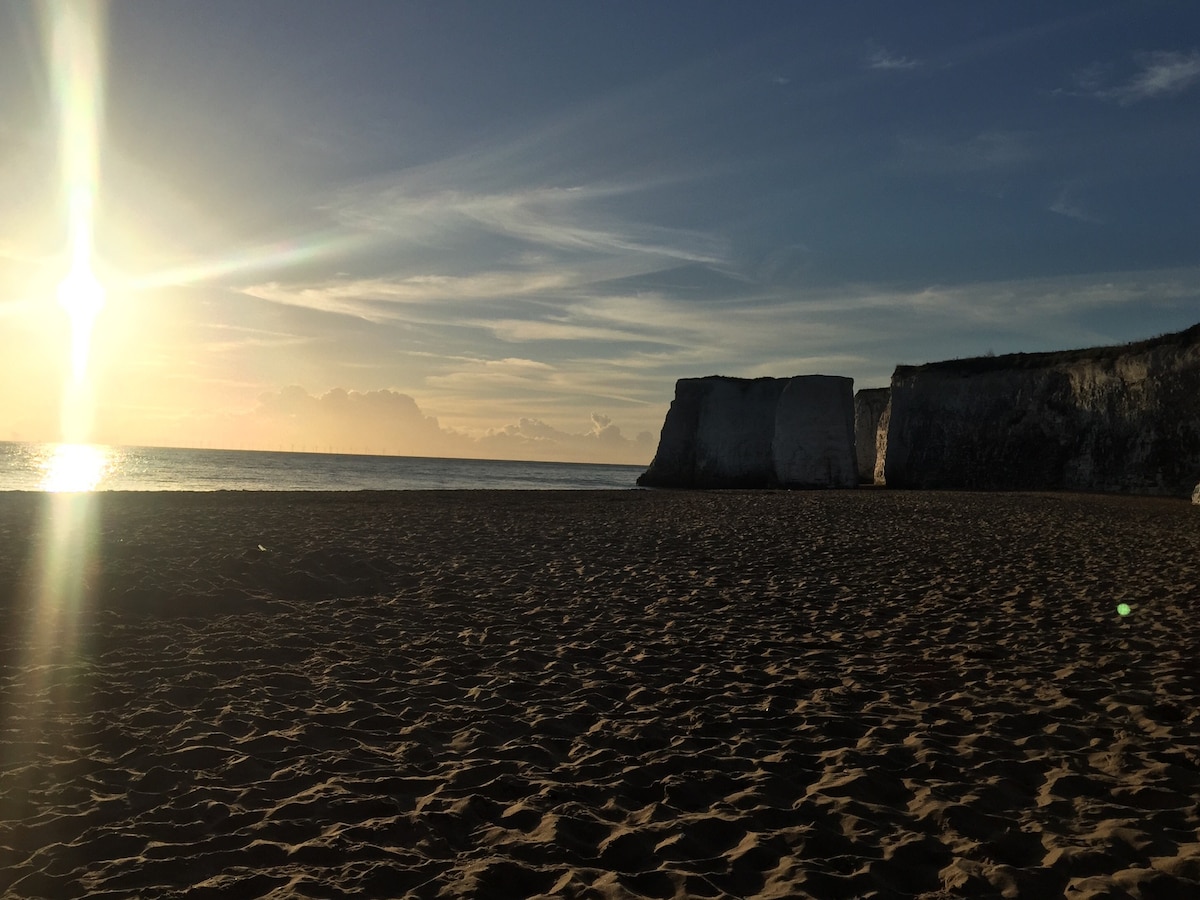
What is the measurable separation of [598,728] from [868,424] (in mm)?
49484

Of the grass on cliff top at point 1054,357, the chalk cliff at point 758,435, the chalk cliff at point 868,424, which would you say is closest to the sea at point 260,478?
the chalk cliff at point 758,435

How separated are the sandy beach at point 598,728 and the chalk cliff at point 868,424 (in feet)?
131

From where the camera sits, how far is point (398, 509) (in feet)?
68.1

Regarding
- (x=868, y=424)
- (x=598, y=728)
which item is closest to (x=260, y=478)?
(x=868, y=424)

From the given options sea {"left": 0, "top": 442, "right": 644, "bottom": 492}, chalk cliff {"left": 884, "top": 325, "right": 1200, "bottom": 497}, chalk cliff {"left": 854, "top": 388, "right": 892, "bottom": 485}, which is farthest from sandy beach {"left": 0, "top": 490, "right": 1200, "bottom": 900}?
chalk cliff {"left": 854, "top": 388, "right": 892, "bottom": 485}

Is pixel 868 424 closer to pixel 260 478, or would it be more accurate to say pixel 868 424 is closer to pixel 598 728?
pixel 260 478

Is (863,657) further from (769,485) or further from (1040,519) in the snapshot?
(769,485)

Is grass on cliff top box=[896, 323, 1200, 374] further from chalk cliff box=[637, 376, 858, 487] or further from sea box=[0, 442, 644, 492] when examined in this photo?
sea box=[0, 442, 644, 492]

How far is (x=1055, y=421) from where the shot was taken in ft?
106

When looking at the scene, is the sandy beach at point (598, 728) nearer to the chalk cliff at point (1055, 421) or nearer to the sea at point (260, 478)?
the chalk cliff at point (1055, 421)

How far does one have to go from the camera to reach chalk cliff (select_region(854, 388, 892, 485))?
50.1 metres

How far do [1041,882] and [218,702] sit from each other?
17.1 ft

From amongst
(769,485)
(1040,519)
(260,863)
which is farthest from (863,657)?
(769,485)

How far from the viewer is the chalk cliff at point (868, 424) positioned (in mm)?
50141
